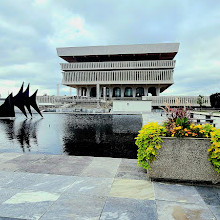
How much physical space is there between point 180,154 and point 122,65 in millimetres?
69874

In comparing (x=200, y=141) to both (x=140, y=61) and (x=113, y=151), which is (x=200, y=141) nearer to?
(x=113, y=151)

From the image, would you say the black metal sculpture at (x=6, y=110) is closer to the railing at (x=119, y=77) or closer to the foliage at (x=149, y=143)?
the foliage at (x=149, y=143)

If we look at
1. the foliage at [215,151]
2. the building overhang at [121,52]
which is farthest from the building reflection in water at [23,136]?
the building overhang at [121,52]

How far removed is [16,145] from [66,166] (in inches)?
196

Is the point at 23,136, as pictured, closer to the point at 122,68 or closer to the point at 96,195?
the point at 96,195

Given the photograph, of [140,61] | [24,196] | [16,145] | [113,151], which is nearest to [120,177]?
[24,196]

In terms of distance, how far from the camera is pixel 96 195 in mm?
3150

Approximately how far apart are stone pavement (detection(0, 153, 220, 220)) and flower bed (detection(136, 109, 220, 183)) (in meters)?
0.22

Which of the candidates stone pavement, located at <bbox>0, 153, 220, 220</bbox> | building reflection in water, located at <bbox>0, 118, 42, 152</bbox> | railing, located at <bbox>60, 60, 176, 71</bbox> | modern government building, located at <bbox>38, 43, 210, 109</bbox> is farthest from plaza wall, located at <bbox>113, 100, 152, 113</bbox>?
stone pavement, located at <bbox>0, 153, 220, 220</bbox>

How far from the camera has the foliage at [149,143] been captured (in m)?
3.63

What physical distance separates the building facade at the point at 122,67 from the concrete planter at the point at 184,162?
216ft

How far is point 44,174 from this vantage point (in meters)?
4.11

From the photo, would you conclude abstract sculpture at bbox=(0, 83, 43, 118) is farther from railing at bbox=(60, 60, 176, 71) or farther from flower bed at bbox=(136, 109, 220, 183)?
railing at bbox=(60, 60, 176, 71)

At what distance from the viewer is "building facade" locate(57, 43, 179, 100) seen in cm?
6831
